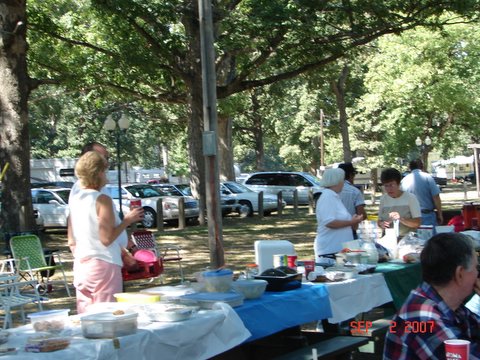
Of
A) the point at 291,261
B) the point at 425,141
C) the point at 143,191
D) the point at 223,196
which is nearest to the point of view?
the point at 291,261

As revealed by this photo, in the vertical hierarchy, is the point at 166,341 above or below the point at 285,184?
below

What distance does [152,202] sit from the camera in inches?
968

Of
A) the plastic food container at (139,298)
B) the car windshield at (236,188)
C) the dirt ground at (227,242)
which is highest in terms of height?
the car windshield at (236,188)

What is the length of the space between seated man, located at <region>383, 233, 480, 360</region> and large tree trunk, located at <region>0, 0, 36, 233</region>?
538 inches

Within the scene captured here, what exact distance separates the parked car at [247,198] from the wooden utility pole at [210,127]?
1575 centimetres

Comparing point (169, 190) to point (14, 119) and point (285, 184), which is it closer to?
point (285, 184)

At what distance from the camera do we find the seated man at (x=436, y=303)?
3180 millimetres

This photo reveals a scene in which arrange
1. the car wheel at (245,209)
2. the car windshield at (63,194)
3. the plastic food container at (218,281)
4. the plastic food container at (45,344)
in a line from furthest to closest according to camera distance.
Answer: the car wheel at (245,209)
the car windshield at (63,194)
the plastic food container at (218,281)
the plastic food container at (45,344)

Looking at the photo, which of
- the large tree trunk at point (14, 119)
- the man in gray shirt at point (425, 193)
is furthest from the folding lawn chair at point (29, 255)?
the man in gray shirt at point (425, 193)

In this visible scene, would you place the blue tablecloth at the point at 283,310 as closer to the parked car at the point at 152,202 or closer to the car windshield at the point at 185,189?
the parked car at the point at 152,202

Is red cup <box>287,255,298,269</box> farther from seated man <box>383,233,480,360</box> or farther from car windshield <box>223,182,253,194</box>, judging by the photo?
car windshield <box>223,182,253,194</box>

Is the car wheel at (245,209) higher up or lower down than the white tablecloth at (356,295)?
higher up

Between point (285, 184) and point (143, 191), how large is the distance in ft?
32.1

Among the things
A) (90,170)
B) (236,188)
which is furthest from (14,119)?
(236,188)
